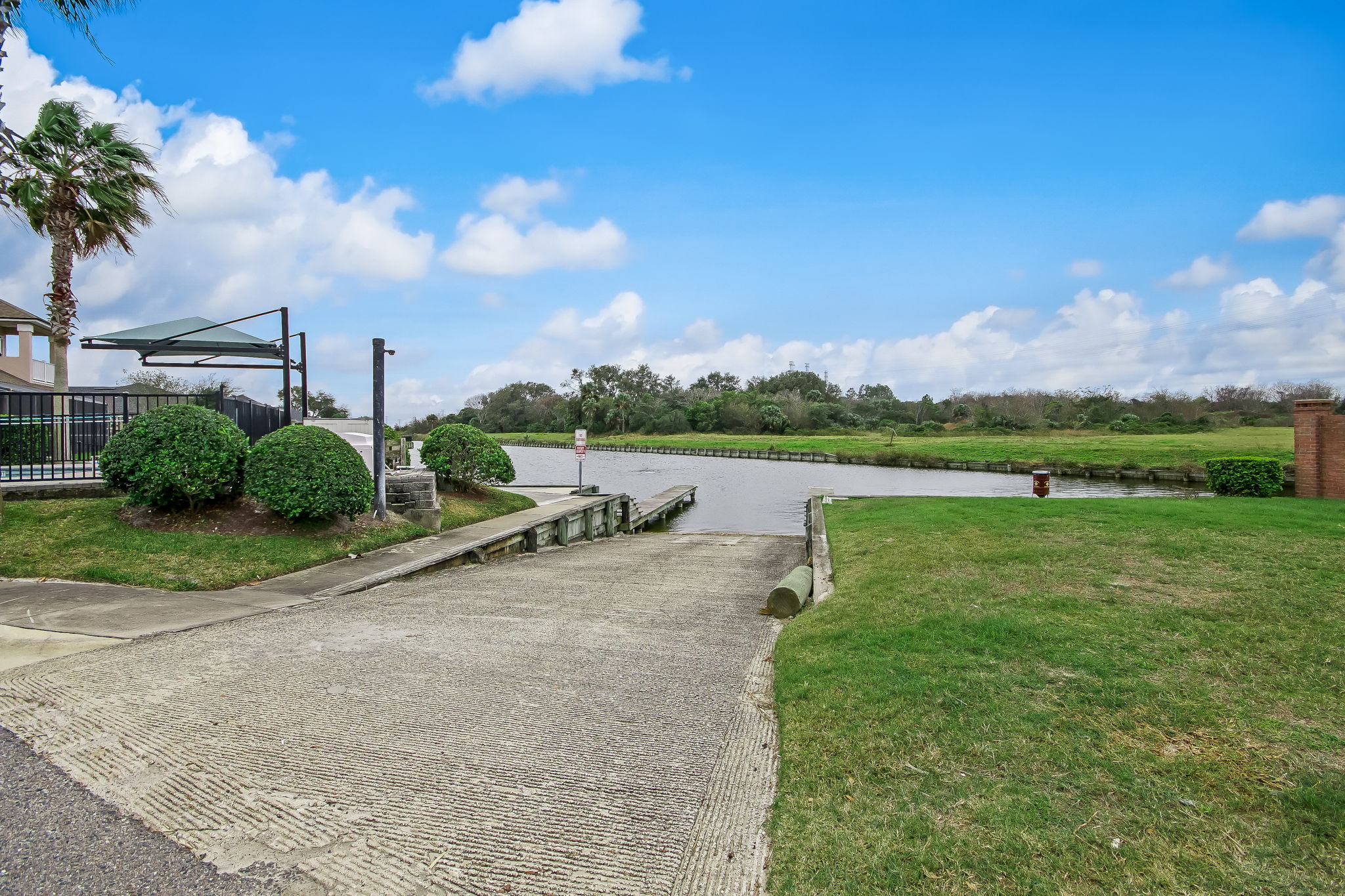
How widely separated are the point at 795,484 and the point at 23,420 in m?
31.0

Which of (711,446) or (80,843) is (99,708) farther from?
(711,446)

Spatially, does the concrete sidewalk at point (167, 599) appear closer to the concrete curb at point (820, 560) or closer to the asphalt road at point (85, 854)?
the asphalt road at point (85, 854)

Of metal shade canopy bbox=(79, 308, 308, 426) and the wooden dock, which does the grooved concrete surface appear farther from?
the wooden dock

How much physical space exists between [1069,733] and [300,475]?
28.2 feet

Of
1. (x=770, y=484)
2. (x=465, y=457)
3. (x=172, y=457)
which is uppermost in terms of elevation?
(x=172, y=457)

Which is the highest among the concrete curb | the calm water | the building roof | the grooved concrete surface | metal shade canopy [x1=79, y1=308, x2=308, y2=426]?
the building roof

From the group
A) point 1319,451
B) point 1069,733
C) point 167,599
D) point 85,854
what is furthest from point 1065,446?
point 85,854

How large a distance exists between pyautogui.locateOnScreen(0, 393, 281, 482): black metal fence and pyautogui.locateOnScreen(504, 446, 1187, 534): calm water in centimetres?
1256

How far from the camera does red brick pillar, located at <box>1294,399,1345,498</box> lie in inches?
575

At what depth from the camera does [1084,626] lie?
505cm

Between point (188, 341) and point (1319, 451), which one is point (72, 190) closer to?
point (188, 341)

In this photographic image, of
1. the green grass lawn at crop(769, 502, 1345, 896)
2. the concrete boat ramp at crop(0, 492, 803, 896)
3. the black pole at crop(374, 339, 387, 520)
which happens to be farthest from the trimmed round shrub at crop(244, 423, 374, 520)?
the green grass lawn at crop(769, 502, 1345, 896)

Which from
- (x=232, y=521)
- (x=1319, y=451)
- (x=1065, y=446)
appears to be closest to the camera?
(x=232, y=521)

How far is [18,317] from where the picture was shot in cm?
2036
